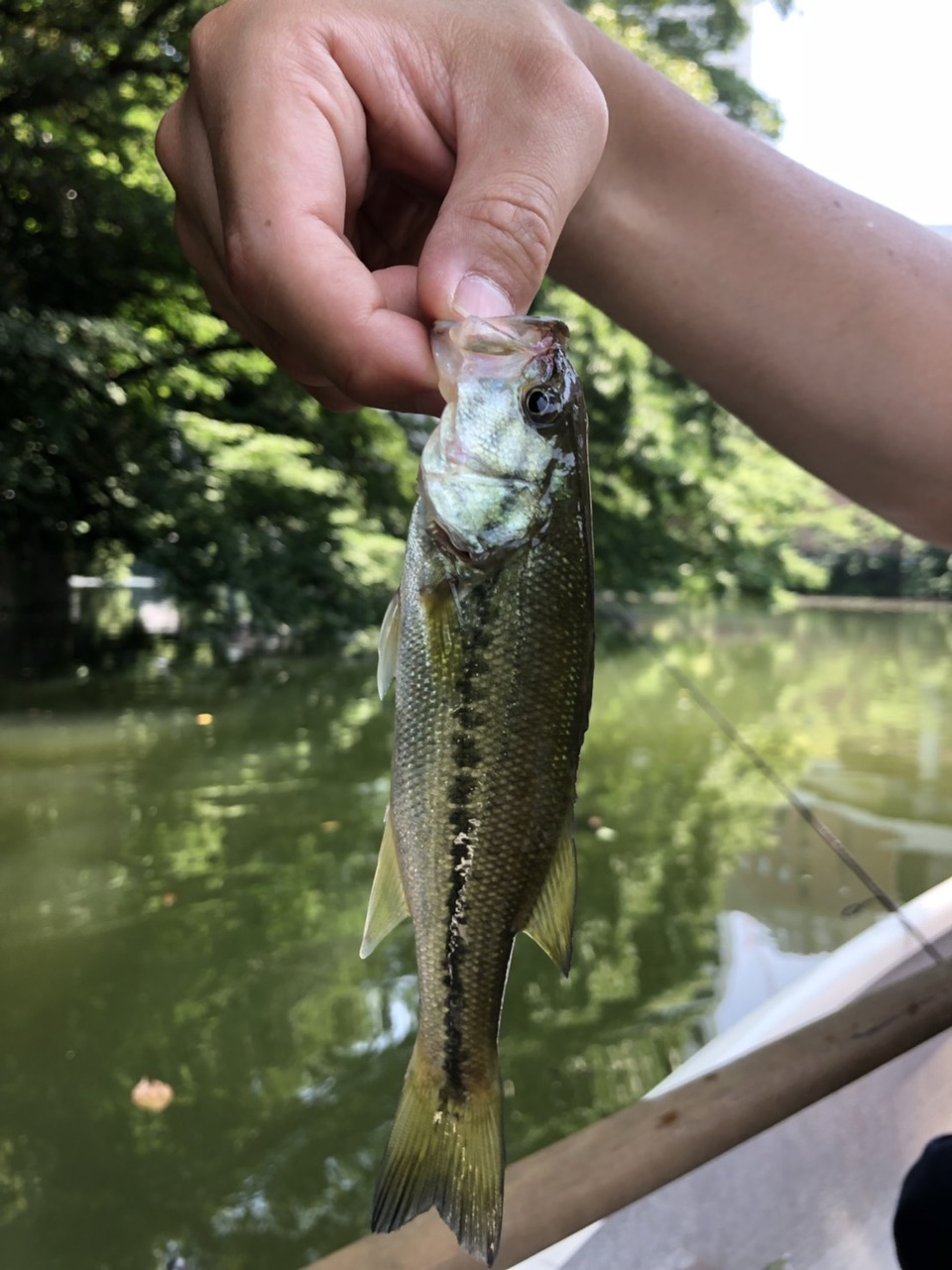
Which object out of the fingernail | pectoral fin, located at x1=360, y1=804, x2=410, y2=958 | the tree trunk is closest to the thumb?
the fingernail

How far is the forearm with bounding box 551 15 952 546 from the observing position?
4.76 feet

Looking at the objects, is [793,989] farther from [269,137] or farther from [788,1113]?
[269,137]

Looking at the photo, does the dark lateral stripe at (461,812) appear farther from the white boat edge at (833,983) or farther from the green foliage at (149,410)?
the green foliage at (149,410)

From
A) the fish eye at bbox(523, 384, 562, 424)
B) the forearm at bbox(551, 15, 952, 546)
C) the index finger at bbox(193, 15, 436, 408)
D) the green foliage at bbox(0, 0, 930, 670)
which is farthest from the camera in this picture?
the green foliage at bbox(0, 0, 930, 670)

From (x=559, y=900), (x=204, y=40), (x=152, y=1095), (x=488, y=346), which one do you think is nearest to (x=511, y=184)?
(x=488, y=346)

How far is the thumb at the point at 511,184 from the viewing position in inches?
38.5

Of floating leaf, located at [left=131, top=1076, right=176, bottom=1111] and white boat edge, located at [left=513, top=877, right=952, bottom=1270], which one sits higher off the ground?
white boat edge, located at [left=513, top=877, right=952, bottom=1270]

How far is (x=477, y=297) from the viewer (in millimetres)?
979

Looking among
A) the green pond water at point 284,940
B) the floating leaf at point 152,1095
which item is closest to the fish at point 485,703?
the green pond water at point 284,940

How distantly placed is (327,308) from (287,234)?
85 millimetres

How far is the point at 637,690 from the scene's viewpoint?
767 cm

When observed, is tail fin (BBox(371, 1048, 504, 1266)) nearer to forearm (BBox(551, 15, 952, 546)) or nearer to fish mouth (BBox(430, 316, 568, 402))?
fish mouth (BBox(430, 316, 568, 402))

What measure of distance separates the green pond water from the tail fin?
1360 mm

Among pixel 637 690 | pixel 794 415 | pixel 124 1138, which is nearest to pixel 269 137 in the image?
pixel 794 415
